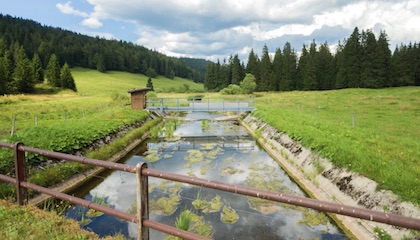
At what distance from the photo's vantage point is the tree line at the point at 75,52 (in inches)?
4210

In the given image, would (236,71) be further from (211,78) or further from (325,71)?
(325,71)

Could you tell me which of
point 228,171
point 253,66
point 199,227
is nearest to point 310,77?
point 253,66

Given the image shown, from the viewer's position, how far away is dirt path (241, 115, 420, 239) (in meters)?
8.02

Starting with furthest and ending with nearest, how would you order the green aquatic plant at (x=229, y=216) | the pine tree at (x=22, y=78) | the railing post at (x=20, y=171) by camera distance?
the pine tree at (x=22, y=78) < the green aquatic plant at (x=229, y=216) < the railing post at (x=20, y=171)

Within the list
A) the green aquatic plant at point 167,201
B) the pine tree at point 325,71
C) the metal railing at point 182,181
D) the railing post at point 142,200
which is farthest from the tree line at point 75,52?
the railing post at point 142,200

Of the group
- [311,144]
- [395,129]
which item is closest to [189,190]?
[311,144]

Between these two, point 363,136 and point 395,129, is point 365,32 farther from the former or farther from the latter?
point 363,136

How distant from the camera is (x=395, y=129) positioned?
2030 centimetres

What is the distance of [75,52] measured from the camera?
4732 inches

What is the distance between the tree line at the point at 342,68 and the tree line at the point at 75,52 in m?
57.8

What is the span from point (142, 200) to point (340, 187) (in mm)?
9235

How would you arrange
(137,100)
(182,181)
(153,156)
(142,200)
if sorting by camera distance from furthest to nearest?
(137,100), (153,156), (142,200), (182,181)

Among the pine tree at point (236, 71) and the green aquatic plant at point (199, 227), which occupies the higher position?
the pine tree at point (236, 71)

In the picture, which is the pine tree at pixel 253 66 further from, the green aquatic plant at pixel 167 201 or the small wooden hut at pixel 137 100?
the green aquatic plant at pixel 167 201
